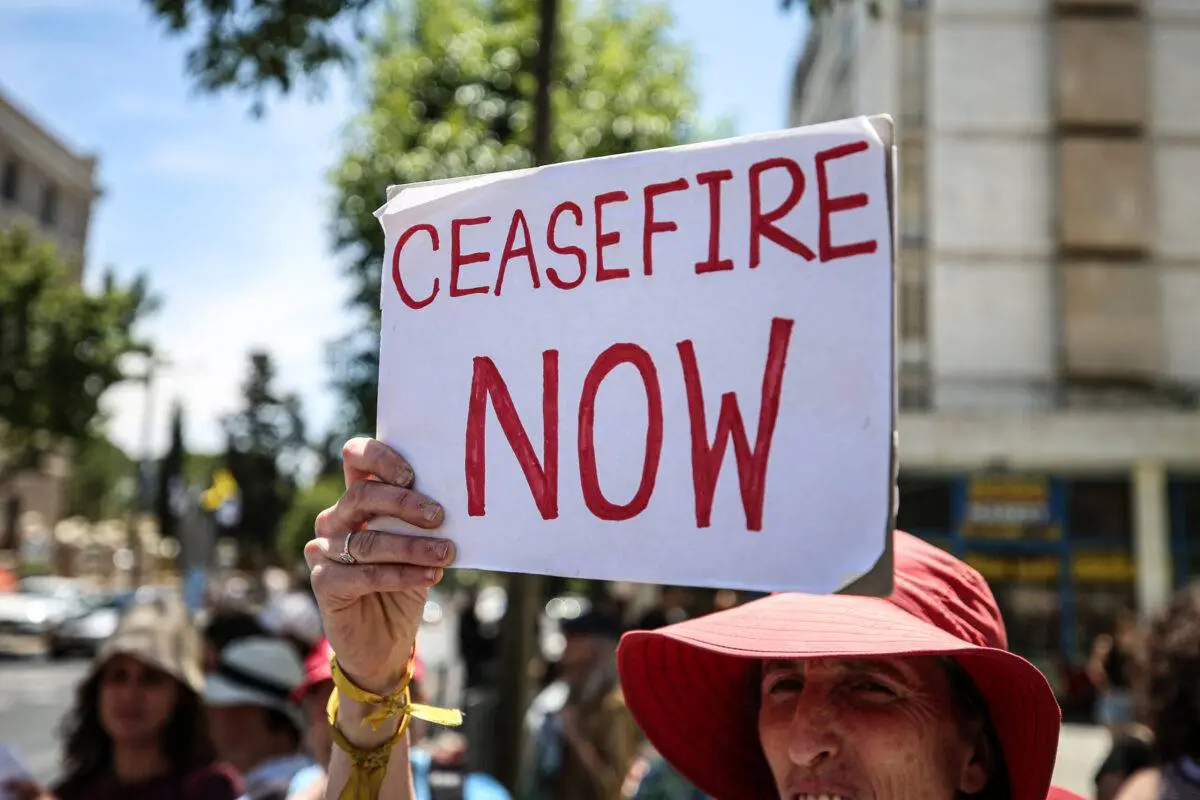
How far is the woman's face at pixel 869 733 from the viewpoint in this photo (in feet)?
5.50

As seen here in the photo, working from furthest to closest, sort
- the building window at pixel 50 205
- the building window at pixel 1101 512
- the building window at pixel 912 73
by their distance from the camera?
the building window at pixel 50 205 → the building window at pixel 912 73 → the building window at pixel 1101 512

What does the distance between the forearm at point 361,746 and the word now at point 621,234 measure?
606mm

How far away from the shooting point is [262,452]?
278 ft

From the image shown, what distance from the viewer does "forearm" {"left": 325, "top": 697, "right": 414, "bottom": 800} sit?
5.28 feet

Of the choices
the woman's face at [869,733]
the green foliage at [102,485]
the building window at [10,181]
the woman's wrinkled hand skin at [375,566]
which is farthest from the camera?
the green foliage at [102,485]

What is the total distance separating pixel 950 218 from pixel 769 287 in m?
20.7

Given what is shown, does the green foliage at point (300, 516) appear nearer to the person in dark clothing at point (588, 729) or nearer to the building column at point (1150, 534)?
the building column at point (1150, 534)

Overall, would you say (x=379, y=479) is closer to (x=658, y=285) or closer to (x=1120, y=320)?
(x=658, y=285)

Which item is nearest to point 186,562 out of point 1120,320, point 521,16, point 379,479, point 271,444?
point 521,16

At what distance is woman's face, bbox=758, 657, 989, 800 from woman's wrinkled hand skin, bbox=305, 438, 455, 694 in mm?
628

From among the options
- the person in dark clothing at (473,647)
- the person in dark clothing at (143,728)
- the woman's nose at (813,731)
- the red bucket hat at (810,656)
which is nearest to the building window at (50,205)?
the person in dark clothing at (473,647)

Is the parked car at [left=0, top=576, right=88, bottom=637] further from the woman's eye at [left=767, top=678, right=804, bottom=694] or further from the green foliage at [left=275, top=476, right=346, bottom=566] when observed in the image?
the green foliage at [left=275, top=476, right=346, bottom=566]

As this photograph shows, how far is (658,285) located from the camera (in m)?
1.48

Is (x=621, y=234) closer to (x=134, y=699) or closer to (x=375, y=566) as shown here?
(x=375, y=566)
